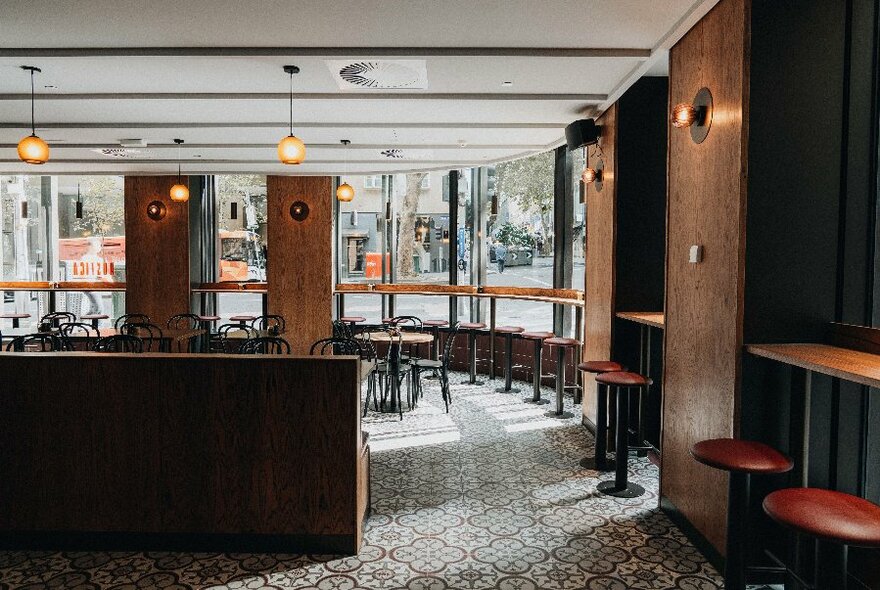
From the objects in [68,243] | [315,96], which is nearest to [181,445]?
[315,96]

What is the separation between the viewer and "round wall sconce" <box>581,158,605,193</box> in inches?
219

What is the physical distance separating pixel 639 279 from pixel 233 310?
802cm

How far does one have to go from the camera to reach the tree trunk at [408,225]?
9875mm

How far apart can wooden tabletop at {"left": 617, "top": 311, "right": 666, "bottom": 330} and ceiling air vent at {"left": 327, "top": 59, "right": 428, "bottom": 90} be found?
253cm

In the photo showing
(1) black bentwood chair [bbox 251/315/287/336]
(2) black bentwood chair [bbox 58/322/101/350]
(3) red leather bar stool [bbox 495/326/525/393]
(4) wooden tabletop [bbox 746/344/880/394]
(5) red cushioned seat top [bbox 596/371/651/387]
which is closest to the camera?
(4) wooden tabletop [bbox 746/344/880/394]

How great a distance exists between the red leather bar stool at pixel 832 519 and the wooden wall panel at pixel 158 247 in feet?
31.5

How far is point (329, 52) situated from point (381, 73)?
1.89 feet

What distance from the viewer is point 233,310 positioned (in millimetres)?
10984

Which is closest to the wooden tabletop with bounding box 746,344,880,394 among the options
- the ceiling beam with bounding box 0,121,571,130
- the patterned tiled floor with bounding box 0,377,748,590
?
the patterned tiled floor with bounding box 0,377,748,590

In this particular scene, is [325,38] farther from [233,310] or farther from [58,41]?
[233,310]

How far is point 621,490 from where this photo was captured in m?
4.18

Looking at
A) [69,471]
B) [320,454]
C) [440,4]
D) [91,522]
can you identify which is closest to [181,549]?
[91,522]

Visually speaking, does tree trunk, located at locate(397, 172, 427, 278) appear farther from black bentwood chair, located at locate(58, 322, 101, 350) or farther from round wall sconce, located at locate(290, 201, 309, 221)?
black bentwood chair, located at locate(58, 322, 101, 350)

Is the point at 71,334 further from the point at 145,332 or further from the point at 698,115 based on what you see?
the point at 698,115
